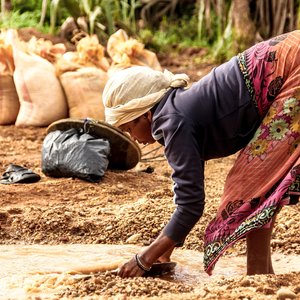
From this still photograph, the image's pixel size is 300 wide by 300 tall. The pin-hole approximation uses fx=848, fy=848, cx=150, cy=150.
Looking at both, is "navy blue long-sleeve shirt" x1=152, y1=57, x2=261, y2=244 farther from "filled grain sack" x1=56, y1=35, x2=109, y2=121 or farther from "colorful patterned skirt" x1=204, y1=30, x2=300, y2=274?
"filled grain sack" x1=56, y1=35, x2=109, y2=121

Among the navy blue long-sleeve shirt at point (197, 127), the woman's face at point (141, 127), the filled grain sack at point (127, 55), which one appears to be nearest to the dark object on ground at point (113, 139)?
the filled grain sack at point (127, 55)

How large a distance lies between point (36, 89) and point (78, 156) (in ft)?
8.00

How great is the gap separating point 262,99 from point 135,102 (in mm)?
523

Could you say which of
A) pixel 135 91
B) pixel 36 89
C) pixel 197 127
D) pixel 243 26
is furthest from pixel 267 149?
pixel 243 26

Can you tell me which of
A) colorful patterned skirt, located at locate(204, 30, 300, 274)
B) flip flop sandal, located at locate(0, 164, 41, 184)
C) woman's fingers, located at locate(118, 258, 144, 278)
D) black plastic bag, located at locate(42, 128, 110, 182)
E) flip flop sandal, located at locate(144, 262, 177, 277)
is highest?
colorful patterned skirt, located at locate(204, 30, 300, 274)

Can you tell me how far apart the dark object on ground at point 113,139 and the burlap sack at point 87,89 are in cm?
181

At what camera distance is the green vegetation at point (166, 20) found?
11.4 m

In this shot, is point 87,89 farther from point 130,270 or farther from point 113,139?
point 130,270

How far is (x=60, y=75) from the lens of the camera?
848cm

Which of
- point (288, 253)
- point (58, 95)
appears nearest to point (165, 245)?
point (288, 253)

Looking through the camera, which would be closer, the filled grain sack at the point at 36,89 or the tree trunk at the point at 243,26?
the filled grain sack at the point at 36,89

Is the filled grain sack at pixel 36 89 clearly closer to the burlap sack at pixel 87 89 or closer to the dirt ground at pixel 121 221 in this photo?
the burlap sack at pixel 87 89

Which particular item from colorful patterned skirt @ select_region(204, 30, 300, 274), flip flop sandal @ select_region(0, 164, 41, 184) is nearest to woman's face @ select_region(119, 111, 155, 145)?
colorful patterned skirt @ select_region(204, 30, 300, 274)

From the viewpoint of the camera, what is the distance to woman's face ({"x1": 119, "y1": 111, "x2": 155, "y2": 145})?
3555mm
